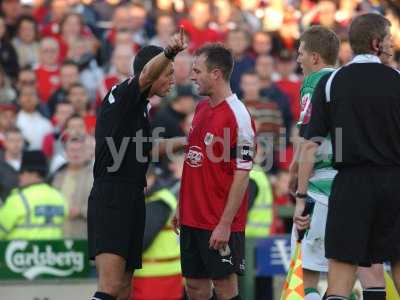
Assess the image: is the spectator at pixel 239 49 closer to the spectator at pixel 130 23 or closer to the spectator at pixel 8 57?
the spectator at pixel 130 23

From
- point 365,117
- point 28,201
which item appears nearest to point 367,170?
point 365,117

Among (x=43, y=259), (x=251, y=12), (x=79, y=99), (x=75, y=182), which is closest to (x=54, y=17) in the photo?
(x=79, y=99)

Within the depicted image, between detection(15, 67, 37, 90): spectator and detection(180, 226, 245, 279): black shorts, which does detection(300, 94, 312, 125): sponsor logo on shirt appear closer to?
detection(180, 226, 245, 279): black shorts

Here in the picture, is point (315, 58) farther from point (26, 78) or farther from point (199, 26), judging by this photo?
point (199, 26)

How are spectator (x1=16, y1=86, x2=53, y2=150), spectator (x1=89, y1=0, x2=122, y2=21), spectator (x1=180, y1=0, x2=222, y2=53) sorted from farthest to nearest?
spectator (x1=89, y1=0, x2=122, y2=21)
spectator (x1=180, y1=0, x2=222, y2=53)
spectator (x1=16, y1=86, x2=53, y2=150)

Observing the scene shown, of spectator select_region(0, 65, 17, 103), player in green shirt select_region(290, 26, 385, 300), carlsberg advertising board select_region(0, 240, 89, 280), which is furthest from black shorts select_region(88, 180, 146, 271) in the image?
spectator select_region(0, 65, 17, 103)

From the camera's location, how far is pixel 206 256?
30.0 ft

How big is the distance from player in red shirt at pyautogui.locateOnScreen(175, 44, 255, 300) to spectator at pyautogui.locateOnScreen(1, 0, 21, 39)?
7923 mm

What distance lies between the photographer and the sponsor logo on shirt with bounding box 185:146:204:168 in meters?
9.19

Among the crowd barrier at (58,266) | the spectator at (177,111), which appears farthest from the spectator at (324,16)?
the crowd barrier at (58,266)

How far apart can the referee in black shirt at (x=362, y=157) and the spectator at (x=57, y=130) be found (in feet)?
23.2

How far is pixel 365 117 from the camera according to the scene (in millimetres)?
8016

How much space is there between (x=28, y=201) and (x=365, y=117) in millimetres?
5186

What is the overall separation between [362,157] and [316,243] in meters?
1.47
